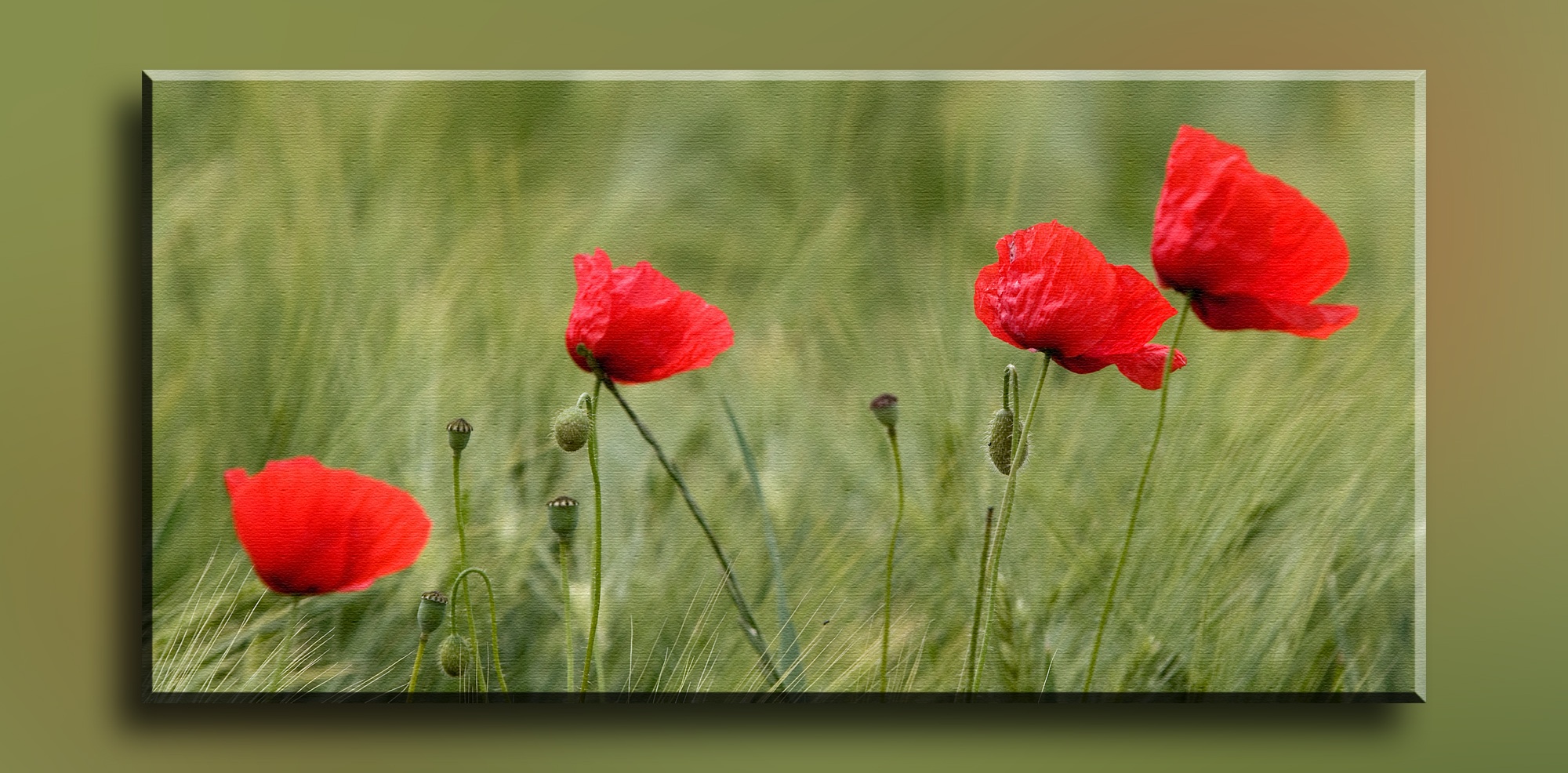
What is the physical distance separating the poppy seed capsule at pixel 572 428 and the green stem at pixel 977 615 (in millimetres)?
475

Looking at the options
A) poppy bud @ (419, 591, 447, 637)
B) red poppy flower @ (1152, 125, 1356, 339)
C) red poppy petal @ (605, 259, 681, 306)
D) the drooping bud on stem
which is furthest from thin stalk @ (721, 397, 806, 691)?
red poppy flower @ (1152, 125, 1356, 339)

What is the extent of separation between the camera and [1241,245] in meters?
1.17

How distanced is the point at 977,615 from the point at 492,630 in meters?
0.57

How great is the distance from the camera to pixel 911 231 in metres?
1.24

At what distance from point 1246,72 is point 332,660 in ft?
4.17

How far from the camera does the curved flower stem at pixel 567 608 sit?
1.23m

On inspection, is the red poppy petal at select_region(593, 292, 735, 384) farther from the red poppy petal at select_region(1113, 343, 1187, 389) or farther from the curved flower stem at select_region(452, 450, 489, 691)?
the red poppy petal at select_region(1113, 343, 1187, 389)

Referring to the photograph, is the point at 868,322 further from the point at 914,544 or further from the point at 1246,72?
the point at 1246,72

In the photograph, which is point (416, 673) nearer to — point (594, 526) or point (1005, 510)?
point (594, 526)

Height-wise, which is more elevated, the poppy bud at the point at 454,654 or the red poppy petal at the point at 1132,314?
the red poppy petal at the point at 1132,314

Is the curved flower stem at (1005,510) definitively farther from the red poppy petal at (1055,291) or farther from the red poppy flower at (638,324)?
the red poppy flower at (638,324)

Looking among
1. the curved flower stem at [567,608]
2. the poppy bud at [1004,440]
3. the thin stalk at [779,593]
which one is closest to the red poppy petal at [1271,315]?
the poppy bud at [1004,440]
